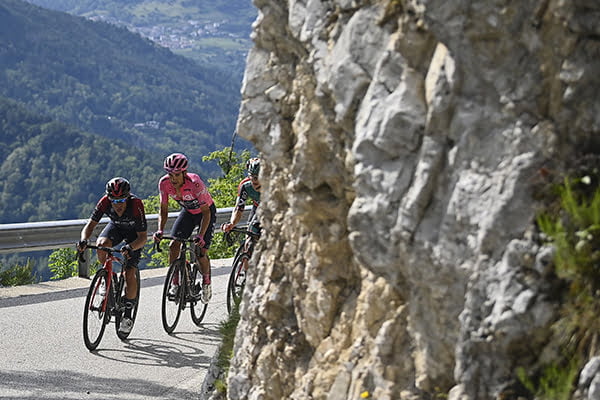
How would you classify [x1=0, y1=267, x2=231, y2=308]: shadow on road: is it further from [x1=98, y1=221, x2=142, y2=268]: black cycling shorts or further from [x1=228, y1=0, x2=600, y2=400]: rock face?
[x1=228, y1=0, x2=600, y2=400]: rock face

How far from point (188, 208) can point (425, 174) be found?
7.40 metres

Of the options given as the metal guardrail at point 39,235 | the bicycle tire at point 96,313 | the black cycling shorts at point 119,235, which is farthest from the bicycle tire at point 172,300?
the metal guardrail at point 39,235

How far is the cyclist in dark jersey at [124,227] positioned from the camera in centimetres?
972

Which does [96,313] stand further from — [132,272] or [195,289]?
[195,289]

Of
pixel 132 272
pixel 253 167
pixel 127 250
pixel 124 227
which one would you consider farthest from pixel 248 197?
pixel 127 250

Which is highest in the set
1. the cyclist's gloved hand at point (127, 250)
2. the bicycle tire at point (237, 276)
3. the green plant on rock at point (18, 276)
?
the cyclist's gloved hand at point (127, 250)

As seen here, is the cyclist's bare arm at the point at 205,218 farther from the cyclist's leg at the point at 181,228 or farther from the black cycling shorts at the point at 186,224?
the cyclist's leg at the point at 181,228

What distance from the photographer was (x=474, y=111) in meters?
3.67

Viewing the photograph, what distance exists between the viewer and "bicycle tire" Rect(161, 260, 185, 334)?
10.8 m

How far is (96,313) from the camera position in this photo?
32.7ft

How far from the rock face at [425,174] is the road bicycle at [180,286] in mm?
5689

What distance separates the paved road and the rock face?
379cm

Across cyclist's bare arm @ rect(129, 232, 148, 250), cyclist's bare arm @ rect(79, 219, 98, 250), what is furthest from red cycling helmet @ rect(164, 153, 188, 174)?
cyclist's bare arm @ rect(79, 219, 98, 250)

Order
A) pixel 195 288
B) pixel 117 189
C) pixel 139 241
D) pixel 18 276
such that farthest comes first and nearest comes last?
pixel 18 276
pixel 195 288
pixel 139 241
pixel 117 189
